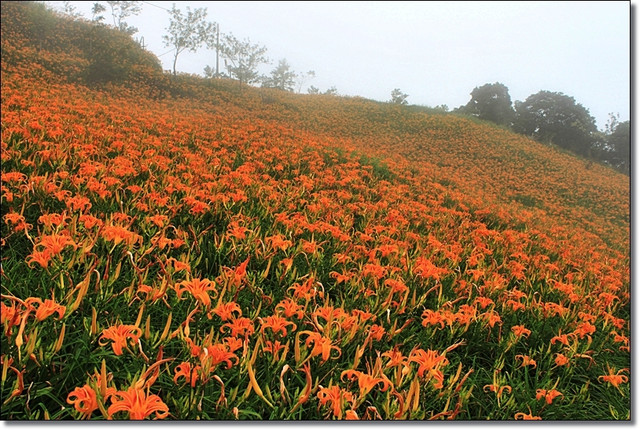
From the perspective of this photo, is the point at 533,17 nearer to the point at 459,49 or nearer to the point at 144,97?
the point at 459,49

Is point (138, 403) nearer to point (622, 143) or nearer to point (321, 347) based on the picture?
point (321, 347)

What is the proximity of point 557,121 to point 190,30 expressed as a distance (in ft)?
11.0

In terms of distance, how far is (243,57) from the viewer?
2.81 meters

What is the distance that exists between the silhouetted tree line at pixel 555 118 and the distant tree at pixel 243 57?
1473 mm

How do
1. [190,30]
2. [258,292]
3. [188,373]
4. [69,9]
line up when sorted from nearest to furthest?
[188,373], [258,292], [69,9], [190,30]

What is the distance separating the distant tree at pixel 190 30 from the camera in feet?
6.73

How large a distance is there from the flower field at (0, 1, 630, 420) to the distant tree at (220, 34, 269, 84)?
756 mm

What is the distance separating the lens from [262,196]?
98.1 inches

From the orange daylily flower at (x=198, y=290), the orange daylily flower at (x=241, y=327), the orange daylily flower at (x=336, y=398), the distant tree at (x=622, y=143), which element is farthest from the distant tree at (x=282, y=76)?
the distant tree at (x=622, y=143)

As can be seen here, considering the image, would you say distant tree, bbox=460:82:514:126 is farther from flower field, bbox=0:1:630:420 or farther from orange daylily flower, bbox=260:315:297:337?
orange daylily flower, bbox=260:315:297:337

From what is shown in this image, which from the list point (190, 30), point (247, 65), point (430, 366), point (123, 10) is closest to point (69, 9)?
point (123, 10)

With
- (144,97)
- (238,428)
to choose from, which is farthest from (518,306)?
(144,97)

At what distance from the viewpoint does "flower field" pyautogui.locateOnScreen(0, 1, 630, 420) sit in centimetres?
95

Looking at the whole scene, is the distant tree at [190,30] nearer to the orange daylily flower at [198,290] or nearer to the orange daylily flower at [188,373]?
the orange daylily flower at [198,290]
